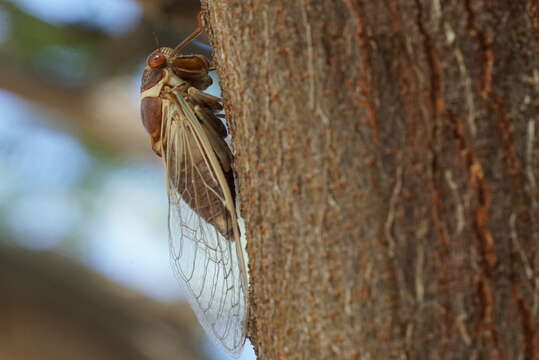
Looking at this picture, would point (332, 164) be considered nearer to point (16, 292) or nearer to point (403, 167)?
point (403, 167)

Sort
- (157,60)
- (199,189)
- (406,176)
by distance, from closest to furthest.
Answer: (406,176) < (199,189) < (157,60)

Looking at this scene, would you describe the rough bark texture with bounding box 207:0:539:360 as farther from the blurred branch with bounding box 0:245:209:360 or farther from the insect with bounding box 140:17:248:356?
the blurred branch with bounding box 0:245:209:360

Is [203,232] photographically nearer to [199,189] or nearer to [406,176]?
[199,189]

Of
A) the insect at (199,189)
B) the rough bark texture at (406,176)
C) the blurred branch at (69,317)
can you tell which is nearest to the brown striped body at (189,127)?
the insect at (199,189)

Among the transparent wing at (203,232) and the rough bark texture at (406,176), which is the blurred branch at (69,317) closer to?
the transparent wing at (203,232)

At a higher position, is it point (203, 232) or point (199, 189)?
Answer: point (199, 189)

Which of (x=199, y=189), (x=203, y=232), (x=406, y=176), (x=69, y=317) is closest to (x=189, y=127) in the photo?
(x=199, y=189)

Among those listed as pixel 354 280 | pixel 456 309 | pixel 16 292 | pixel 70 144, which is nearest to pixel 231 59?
pixel 354 280

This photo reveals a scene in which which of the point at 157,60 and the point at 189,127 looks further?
the point at 157,60
